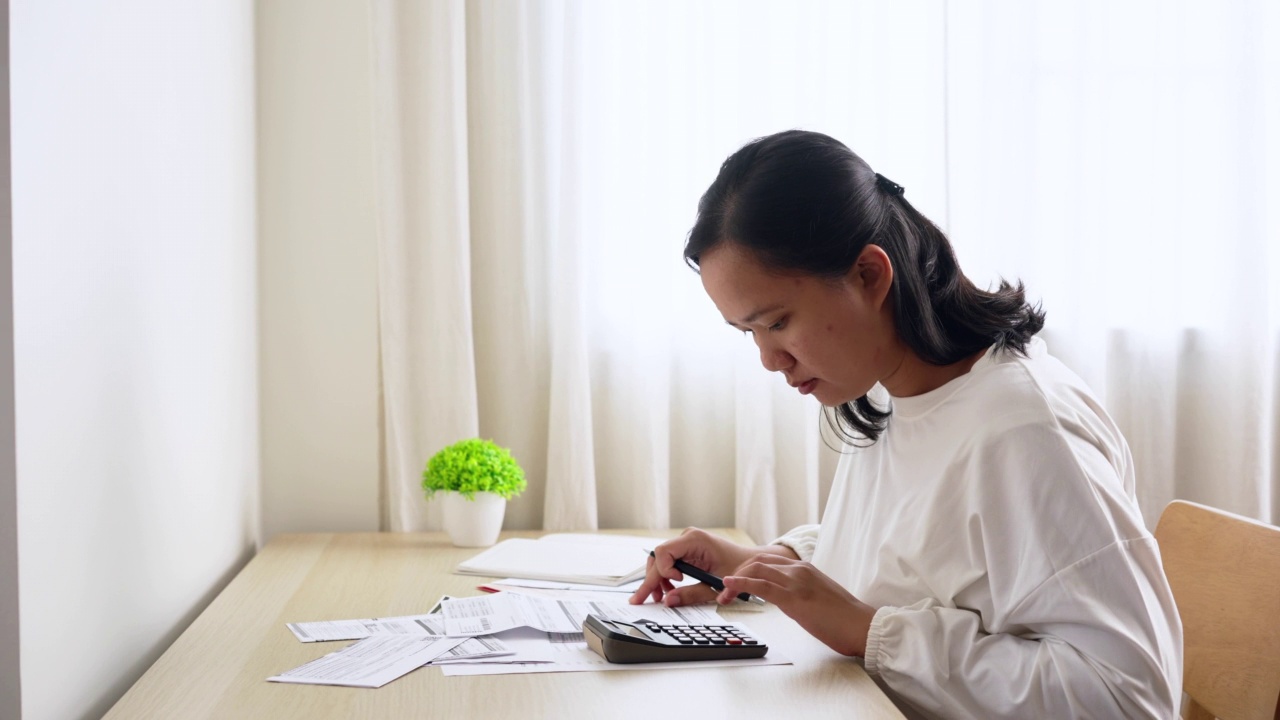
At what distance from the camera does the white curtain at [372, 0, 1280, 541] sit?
1939mm

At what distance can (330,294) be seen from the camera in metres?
1.96

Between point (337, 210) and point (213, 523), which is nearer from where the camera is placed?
point (213, 523)

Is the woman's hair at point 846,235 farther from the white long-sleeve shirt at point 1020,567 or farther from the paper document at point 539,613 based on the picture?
the paper document at point 539,613

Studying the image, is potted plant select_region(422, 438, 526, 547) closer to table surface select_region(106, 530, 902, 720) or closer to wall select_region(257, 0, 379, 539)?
wall select_region(257, 0, 379, 539)

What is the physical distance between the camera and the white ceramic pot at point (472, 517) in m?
1.71

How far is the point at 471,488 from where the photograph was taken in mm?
Answer: 1701

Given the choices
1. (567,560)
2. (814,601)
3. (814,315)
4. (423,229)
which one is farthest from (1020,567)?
(423,229)

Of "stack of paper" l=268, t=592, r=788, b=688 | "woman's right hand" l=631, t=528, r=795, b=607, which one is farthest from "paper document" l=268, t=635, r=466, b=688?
"woman's right hand" l=631, t=528, r=795, b=607

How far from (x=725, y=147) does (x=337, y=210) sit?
77 centimetres

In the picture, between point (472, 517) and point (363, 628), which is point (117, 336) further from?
point (472, 517)

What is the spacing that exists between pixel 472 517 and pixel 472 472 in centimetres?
8

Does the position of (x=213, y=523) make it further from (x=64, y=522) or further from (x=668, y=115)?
(x=668, y=115)

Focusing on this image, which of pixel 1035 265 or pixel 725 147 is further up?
pixel 725 147

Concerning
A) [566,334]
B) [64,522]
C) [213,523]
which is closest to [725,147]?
[566,334]
